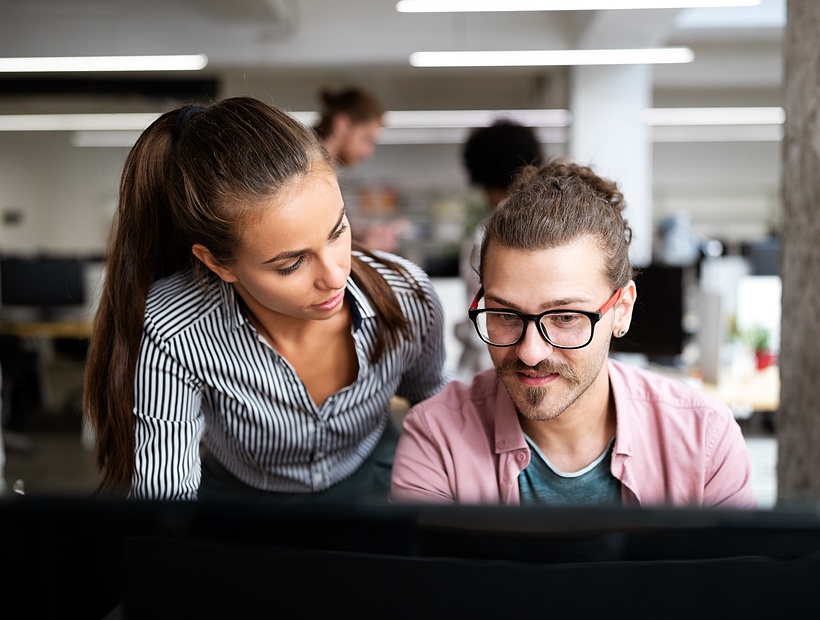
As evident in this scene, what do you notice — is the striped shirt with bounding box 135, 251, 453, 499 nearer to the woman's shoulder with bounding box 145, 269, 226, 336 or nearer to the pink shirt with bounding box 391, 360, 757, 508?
the woman's shoulder with bounding box 145, 269, 226, 336

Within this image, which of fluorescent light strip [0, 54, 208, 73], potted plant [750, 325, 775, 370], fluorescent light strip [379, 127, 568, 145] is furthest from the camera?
fluorescent light strip [379, 127, 568, 145]

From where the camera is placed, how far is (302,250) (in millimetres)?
1188

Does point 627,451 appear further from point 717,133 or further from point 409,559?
point 717,133

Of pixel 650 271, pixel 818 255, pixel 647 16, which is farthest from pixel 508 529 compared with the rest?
pixel 647 16

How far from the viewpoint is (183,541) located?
0.52 m

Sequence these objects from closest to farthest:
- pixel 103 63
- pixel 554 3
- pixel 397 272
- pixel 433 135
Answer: pixel 397 272
pixel 554 3
pixel 103 63
pixel 433 135

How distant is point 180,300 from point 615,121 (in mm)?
5778

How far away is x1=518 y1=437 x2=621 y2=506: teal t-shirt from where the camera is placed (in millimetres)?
1212

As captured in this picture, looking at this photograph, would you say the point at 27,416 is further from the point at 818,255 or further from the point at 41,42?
the point at 818,255

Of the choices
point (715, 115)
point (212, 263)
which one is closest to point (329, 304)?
point (212, 263)

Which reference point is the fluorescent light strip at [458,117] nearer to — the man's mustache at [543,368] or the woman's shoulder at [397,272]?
the woman's shoulder at [397,272]

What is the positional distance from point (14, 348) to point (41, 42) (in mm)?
2325

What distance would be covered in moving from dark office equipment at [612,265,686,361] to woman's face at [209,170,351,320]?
2.26 m

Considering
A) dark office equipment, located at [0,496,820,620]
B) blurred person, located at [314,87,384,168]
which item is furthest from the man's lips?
blurred person, located at [314,87,384,168]
